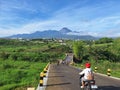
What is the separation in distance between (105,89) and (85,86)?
356 centimetres

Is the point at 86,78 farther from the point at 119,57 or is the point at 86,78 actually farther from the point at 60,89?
the point at 119,57

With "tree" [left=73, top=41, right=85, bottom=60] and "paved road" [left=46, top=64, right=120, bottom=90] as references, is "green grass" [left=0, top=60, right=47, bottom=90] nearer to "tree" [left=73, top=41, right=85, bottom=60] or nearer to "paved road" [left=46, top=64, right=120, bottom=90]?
"paved road" [left=46, top=64, right=120, bottom=90]

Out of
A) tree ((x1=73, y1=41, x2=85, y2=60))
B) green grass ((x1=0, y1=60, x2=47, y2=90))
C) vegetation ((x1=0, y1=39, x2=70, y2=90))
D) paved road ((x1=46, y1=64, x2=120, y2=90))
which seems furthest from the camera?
tree ((x1=73, y1=41, x2=85, y2=60))

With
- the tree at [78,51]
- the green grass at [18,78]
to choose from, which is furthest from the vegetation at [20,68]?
the tree at [78,51]

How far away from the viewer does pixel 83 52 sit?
125750 mm

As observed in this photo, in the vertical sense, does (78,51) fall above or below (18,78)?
below

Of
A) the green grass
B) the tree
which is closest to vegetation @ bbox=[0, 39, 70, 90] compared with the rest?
the green grass

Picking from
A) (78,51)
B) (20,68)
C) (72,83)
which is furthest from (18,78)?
(78,51)

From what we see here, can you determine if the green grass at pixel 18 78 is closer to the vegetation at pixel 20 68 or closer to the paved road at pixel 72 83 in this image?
the vegetation at pixel 20 68

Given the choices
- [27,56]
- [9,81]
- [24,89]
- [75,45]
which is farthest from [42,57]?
[24,89]

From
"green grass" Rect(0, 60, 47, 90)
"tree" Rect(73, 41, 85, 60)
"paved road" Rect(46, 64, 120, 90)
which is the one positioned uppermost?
"paved road" Rect(46, 64, 120, 90)

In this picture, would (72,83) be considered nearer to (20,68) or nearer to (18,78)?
(18,78)

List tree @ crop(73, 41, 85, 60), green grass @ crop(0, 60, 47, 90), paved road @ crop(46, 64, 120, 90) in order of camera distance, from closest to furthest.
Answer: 1. paved road @ crop(46, 64, 120, 90)
2. green grass @ crop(0, 60, 47, 90)
3. tree @ crop(73, 41, 85, 60)

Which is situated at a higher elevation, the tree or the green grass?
the green grass
